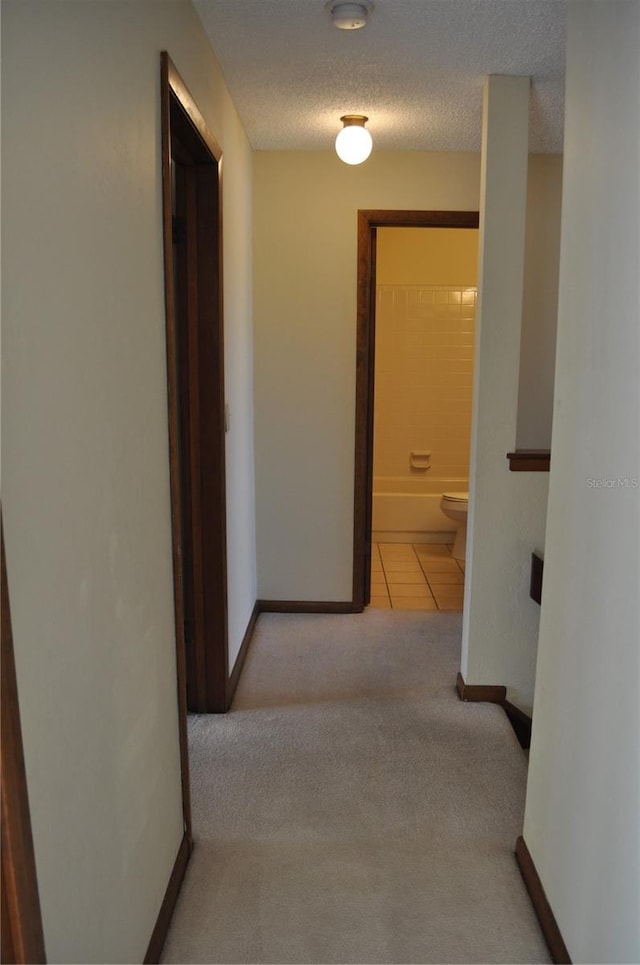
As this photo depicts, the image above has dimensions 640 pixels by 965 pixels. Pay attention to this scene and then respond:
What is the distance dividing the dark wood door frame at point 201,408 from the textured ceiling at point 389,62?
34 centimetres

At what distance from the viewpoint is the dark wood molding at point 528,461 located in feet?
9.41

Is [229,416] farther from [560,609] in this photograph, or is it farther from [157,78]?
[560,609]

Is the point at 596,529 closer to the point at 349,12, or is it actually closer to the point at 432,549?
the point at 349,12

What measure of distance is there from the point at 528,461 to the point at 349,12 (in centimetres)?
159

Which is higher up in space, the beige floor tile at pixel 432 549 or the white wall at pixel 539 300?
the white wall at pixel 539 300

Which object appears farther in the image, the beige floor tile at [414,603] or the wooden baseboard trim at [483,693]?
the beige floor tile at [414,603]

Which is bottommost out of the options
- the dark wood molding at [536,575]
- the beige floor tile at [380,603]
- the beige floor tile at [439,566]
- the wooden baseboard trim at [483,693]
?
the beige floor tile at [439,566]

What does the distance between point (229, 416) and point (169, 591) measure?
50.6 inches

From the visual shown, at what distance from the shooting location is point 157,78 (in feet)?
5.73

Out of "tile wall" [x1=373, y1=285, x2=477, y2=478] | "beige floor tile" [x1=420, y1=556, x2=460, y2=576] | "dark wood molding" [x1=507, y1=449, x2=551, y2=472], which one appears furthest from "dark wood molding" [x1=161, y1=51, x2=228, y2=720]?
"tile wall" [x1=373, y1=285, x2=477, y2=478]

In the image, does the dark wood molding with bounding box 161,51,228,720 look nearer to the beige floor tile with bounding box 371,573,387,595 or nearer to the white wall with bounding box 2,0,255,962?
the white wall with bounding box 2,0,255,962

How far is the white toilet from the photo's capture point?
5102mm

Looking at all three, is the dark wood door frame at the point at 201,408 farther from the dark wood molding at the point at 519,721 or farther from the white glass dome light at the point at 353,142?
the dark wood molding at the point at 519,721

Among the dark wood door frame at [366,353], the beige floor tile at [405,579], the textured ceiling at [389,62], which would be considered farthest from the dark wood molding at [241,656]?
the textured ceiling at [389,62]
